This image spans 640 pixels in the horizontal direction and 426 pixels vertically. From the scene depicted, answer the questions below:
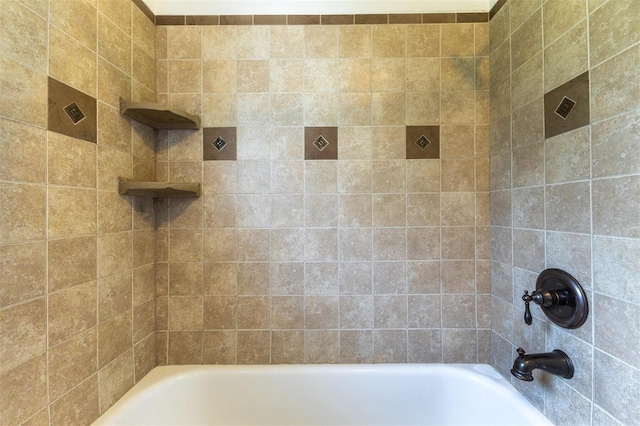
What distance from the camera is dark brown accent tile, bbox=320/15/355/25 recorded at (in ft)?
4.62

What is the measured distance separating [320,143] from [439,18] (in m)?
0.84

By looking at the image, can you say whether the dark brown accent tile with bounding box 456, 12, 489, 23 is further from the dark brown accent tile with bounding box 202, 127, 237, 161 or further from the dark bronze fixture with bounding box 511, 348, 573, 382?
the dark bronze fixture with bounding box 511, 348, 573, 382

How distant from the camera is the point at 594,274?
86 centimetres

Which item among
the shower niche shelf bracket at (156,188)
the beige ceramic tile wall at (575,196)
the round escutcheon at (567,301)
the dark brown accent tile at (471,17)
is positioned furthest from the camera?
the dark brown accent tile at (471,17)

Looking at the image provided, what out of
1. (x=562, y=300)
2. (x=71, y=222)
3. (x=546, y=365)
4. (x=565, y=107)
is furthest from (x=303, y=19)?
(x=546, y=365)

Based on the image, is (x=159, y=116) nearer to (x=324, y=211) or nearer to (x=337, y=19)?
(x=324, y=211)

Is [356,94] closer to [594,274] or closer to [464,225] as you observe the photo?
[464,225]

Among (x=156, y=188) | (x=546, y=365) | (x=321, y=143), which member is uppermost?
(x=321, y=143)

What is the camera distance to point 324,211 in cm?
142

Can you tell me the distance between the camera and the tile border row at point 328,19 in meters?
1.41

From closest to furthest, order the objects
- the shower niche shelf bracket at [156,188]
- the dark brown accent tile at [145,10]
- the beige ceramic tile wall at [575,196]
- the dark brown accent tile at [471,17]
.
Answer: the beige ceramic tile wall at [575,196]
the shower niche shelf bracket at [156,188]
the dark brown accent tile at [145,10]
the dark brown accent tile at [471,17]

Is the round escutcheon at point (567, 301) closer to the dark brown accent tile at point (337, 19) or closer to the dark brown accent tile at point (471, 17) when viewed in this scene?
the dark brown accent tile at point (471, 17)

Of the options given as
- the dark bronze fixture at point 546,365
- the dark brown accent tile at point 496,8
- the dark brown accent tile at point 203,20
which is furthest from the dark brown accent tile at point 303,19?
the dark bronze fixture at point 546,365

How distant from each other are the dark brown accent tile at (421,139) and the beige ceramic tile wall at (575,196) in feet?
0.87
